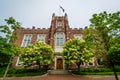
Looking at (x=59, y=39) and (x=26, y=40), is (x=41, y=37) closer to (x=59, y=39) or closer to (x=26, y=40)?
(x=26, y=40)

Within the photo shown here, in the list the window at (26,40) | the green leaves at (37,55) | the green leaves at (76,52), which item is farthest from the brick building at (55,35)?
the green leaves at (76,52)

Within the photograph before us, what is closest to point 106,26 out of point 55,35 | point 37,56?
point 37,56

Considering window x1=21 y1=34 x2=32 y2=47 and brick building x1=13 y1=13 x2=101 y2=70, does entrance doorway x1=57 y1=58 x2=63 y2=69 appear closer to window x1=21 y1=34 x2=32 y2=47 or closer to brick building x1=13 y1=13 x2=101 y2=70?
brick building x1=13 y1=13 x2=101 y2=70

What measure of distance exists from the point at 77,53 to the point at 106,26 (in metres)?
8.45

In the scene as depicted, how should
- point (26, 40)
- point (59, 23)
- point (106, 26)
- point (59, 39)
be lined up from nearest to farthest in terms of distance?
point (106, 26)
point (59, 39)
point (26, 40)
point (59, 23)

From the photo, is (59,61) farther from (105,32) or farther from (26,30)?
(105,32)

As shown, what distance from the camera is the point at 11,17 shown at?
47.3 feet

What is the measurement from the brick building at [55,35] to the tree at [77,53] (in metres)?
5.10

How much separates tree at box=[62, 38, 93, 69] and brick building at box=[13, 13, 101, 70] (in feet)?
16.7

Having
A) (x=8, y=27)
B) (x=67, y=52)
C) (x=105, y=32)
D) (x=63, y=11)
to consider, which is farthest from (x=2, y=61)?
(x=63, y=11)

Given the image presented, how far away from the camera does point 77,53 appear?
18906 mm

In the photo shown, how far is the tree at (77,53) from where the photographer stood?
734 inches

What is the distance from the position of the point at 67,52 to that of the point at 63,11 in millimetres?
14474

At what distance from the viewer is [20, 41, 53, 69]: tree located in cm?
1919
